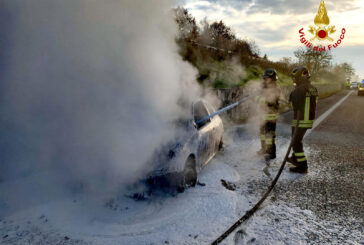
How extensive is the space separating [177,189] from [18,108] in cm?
253

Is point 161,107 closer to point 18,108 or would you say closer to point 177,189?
point 177,189

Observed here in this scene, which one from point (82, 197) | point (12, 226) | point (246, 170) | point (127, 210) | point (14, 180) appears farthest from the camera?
point (246, 170)

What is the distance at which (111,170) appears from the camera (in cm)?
329

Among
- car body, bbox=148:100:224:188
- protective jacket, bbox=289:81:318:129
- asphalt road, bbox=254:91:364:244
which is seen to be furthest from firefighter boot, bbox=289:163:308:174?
car body, bbox=148:100:224:188

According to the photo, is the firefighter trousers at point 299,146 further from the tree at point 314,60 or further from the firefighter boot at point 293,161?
the tree at point 314,60

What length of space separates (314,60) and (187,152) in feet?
160

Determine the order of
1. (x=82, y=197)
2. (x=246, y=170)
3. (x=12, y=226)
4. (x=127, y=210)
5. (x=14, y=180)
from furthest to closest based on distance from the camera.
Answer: (x=246, y=170)
(x=14, y=180)
(x=82, y=197)
(x=127, y=210)
(x=12, y=226)

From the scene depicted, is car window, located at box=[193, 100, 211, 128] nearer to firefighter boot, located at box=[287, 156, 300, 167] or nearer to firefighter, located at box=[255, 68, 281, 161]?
firefighter, located at box=[255, 68, 281, 161]

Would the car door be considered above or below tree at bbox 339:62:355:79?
below

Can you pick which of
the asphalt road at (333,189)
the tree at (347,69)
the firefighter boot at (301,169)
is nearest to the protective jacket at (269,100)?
the firefighter boot at (301,169)

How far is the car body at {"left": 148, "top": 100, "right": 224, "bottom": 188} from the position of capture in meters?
3.37

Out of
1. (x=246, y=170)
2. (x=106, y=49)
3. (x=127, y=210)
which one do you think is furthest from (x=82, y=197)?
(x=246, y=170)

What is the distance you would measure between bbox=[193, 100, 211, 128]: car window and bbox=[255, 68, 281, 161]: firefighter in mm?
1464

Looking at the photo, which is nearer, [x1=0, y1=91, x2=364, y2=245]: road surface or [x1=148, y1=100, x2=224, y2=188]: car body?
[x1=0, y1=91, x2=364, y2=245]: road surface
